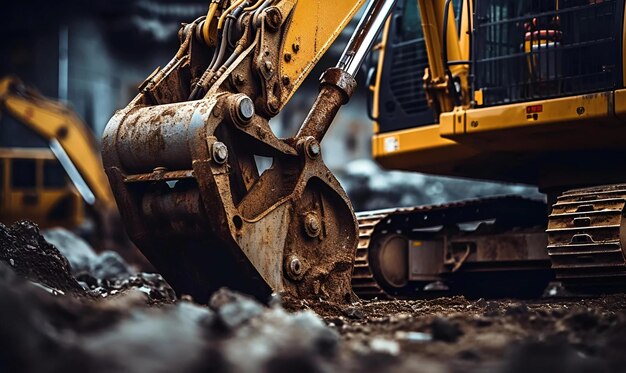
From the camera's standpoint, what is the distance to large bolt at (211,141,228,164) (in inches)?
207

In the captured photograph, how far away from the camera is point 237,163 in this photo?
5555 mm

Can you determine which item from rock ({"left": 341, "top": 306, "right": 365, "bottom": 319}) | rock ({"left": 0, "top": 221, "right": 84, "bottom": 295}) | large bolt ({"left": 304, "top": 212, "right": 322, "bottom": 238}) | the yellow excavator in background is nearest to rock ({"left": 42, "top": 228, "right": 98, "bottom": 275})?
the yellow excavator in background

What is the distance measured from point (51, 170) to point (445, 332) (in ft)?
53.2

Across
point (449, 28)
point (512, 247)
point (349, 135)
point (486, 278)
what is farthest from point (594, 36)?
point (349, 135)

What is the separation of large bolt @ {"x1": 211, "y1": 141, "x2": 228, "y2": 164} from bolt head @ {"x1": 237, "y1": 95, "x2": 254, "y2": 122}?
0.21 meters

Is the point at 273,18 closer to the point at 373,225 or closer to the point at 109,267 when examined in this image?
the point at 373,225

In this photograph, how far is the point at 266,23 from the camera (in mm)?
5820

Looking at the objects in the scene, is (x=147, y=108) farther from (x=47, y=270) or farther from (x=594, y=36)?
(x=594, y=36)

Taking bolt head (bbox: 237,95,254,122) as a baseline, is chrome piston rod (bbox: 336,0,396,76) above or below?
above

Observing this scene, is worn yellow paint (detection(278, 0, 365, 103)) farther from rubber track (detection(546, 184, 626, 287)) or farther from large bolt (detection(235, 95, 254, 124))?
rubber track (detection(546, 184, 626, 287))

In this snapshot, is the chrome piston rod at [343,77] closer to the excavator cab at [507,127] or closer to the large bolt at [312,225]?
the large bolt at [312,225]

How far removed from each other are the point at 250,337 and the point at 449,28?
4.49m

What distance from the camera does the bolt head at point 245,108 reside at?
5.39 metres

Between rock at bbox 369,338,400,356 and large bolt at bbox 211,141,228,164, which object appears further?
large bolt at bbox 211,141,228,164
